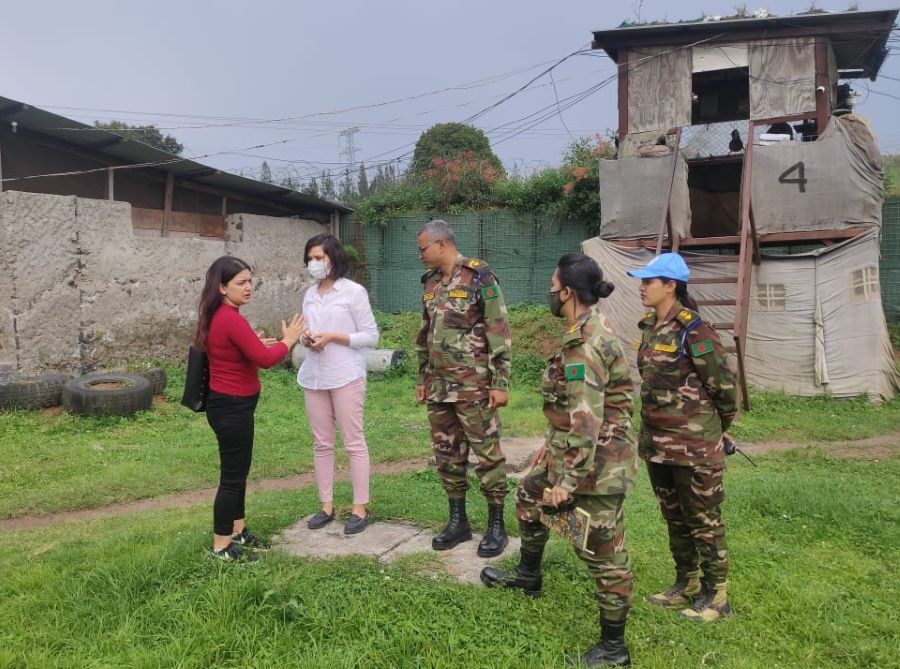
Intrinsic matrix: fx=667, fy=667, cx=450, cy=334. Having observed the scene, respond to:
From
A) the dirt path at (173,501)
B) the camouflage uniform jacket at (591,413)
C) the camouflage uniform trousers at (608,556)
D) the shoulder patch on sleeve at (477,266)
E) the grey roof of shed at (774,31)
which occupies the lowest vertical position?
the dirt path at (173,501)

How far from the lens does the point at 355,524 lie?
4.04m

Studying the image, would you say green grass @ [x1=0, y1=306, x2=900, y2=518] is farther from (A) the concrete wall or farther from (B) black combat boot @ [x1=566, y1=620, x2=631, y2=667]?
(B) black combat boot @ [x1=566, y1=620, x2=631, y2=667]

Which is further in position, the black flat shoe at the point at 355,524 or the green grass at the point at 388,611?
the black flat shoe at the point at 355,524

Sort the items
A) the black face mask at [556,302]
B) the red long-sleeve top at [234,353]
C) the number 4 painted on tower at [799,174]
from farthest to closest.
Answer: the number 4 painted on tower at [799,174]
the red long-sleeve top at [234,353]
the black face mask at [556,302]

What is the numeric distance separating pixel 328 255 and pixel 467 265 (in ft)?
2.76

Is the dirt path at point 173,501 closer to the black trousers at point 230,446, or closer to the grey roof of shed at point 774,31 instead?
the black trousers at point 230,446

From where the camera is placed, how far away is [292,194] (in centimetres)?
1338

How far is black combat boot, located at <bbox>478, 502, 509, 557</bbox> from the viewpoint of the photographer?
3648 millimetres

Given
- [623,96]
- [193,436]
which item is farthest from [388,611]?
[623,96]

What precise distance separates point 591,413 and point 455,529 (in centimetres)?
158

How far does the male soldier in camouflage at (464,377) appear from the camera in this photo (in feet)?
12.2

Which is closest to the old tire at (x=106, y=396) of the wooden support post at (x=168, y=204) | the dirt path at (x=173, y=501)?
the dirt path at (x=173, y=501)

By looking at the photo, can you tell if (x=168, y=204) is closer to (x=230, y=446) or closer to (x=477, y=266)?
(x=230, y=446)

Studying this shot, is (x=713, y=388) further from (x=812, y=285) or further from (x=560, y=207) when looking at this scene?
(x=560, y=207)
